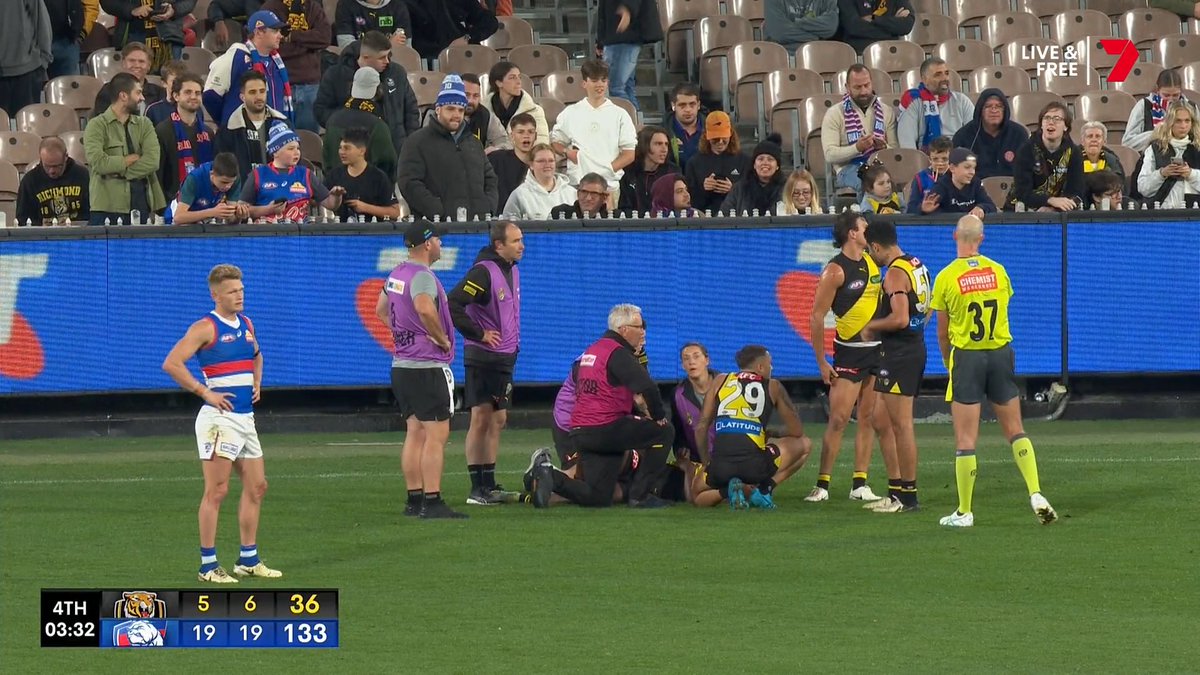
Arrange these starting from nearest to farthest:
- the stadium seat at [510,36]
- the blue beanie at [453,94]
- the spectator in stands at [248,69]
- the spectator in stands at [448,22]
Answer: the blue beanie at [453,94], the spectator in stands at [248,69], the spectator in stands at [448,22], the stadium seat at [510,36]

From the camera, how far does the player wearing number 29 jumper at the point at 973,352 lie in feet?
42.4

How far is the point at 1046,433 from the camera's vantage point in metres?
17.8

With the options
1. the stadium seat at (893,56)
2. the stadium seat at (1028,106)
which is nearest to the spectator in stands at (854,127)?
the stadium seat at (1028,106)

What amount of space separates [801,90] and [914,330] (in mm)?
8079

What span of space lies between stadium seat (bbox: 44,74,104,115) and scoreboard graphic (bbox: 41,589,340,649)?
11.5m

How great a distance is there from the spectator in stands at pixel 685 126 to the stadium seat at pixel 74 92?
6.00 metres

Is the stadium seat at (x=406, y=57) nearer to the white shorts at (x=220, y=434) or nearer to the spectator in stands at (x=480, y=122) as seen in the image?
the spectator in stands at (x=480, y=122)

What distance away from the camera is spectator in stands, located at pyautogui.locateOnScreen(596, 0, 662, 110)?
2145cm

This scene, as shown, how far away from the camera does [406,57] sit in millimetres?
21516

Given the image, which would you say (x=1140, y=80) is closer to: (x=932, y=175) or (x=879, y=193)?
(x=932, y=175)

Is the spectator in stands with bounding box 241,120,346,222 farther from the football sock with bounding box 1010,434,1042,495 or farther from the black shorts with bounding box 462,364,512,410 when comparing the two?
the football sock with bounding box 1010,434,1042,495

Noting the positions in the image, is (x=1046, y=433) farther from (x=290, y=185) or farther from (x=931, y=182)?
(x=290, y=185)

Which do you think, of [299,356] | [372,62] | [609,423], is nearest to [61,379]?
[299,356]

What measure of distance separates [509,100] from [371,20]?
8.12ft
